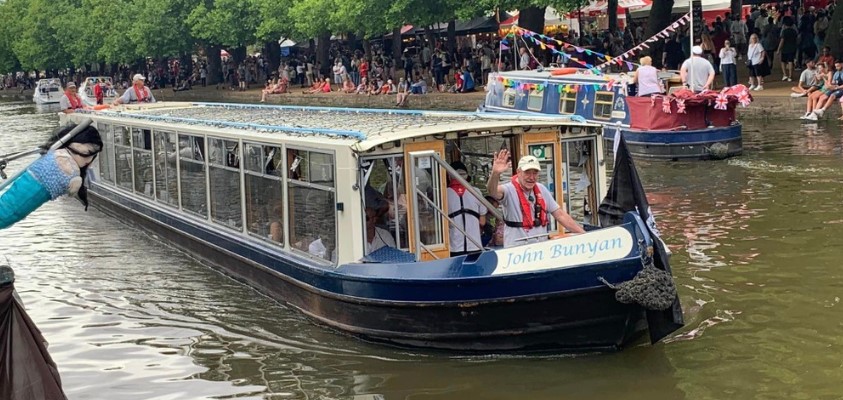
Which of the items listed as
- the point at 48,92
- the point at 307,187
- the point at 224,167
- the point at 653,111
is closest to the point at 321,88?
the point at 48,92

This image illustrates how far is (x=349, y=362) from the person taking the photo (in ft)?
31.8

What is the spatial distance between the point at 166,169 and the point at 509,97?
11.0m

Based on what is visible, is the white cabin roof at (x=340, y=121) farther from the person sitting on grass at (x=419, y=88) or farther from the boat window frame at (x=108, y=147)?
the person sitting on grass at (x=419, y=88)

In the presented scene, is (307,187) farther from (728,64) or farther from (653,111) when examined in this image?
(728,64)

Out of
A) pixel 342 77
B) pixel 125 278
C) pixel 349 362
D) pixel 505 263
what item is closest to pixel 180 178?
pixel 125 278

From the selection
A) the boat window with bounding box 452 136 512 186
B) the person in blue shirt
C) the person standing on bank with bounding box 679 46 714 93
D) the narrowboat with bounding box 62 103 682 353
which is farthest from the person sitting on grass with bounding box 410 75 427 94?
the boat window with bounding box 452 136 512 186

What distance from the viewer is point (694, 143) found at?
20.6m

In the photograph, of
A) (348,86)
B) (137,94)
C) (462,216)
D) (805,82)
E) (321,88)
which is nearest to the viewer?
(462,216)

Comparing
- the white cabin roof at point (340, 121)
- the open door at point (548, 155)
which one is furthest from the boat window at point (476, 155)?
the open door at point (548, 155)

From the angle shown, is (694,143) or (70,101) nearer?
(694,143)

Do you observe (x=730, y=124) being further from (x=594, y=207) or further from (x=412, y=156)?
(x=412, y=156)

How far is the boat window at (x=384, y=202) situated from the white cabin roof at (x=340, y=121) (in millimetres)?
301

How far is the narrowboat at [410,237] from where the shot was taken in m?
A: 8.75

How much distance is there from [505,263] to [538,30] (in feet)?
94.3
